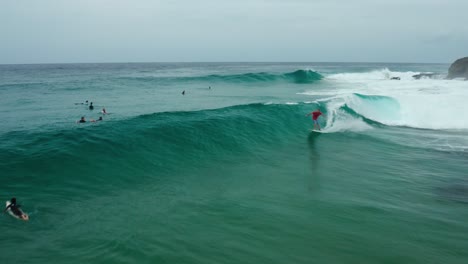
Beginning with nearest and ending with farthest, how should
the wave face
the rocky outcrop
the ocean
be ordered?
the ocean → the rocky outcrop → the wave face

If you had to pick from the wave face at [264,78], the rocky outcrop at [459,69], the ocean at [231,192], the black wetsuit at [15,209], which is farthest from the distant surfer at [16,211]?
the rocky outcrop at [459,69]

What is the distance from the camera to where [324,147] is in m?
15.3

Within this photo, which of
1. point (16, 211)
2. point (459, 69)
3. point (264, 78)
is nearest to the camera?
point (16, 211)

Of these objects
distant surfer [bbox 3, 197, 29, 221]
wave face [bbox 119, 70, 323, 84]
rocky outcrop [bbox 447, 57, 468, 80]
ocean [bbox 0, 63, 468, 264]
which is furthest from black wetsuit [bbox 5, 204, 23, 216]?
rocky outcrop [bbox 447, 57, 468, 80]

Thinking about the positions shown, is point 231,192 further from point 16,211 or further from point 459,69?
point 459,69

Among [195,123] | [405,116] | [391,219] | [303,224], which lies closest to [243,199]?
[303,224]

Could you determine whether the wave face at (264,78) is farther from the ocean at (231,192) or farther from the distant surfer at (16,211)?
the distant surfer at (16,211)

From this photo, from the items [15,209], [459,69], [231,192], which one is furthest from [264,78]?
[15,209]

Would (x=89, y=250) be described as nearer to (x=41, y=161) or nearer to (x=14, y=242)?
(x=14, y=242)

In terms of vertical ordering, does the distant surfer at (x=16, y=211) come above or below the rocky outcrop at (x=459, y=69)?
below

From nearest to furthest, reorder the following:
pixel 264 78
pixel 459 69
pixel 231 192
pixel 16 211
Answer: pixel 16 211 < pixel 231 192 < pixel 459 69 < pixel 264 78

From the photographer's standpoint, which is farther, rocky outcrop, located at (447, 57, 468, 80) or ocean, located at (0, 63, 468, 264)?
rocky outcrop, located at (447, 57, 468, 80)

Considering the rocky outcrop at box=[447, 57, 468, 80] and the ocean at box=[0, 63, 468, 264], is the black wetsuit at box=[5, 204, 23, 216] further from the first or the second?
the rocky outcrop at box=[447, 57, 468, 80]

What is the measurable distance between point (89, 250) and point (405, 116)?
22446 mm
